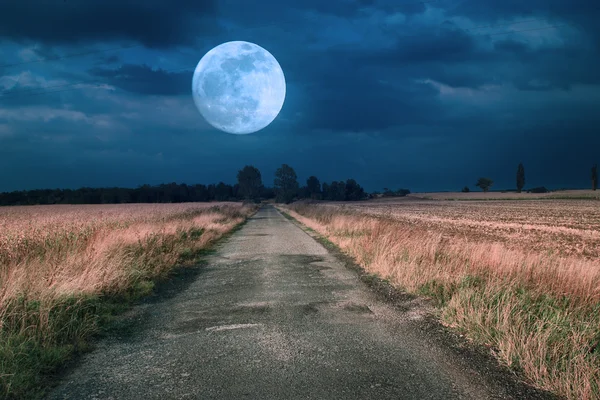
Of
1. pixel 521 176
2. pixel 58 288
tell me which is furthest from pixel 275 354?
pixel 521 176

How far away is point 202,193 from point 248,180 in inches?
1047

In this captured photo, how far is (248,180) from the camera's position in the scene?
477 ft

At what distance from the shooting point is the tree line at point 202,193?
10294 centimetres

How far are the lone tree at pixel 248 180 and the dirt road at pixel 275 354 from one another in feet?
451

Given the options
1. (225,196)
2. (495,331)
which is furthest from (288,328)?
(225,196)

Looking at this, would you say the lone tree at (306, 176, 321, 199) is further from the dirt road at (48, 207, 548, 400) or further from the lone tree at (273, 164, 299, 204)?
the dirt road at (48, 207, 548, 400)

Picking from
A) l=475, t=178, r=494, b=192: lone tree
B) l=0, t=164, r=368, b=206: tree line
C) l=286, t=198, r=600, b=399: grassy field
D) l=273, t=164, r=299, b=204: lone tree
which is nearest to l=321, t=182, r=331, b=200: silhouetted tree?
l=0, t=164, r=368, b=206: tree line

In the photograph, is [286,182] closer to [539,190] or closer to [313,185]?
[313,185]

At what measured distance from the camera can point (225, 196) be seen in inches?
6895

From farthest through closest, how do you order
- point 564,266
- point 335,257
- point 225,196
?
1. point 225,196
2. point 335,257
3. point 564,266

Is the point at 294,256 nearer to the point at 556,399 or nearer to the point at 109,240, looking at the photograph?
the point at 109,240

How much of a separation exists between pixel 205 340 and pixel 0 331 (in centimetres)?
257

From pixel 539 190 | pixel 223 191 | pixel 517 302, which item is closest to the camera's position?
pixel 517 302

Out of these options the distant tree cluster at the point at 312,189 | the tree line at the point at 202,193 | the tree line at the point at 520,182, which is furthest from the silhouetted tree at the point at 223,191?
the tree line at the point at 520,182
